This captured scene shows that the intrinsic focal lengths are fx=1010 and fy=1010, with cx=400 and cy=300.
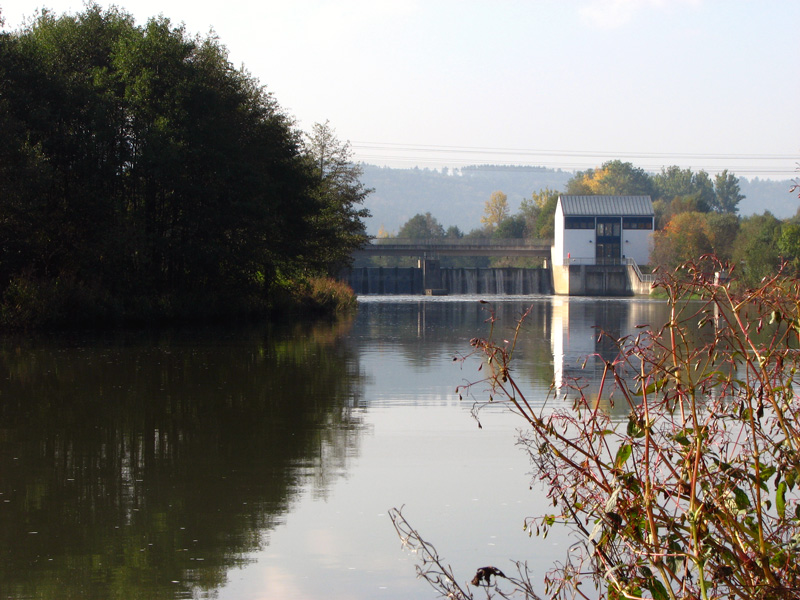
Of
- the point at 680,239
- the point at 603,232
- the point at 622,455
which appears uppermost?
the point at 603,232

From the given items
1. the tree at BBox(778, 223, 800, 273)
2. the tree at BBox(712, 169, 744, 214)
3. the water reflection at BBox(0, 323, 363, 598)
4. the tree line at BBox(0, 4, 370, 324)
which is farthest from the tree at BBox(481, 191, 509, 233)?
the water reflection at BBox(0, 323, 363, 598)

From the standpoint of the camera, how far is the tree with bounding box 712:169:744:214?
639 ft

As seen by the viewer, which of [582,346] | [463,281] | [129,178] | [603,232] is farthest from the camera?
[603,232]

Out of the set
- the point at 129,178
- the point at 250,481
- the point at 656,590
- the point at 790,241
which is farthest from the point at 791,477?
the point at 790,241

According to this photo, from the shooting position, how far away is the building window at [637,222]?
327 ft

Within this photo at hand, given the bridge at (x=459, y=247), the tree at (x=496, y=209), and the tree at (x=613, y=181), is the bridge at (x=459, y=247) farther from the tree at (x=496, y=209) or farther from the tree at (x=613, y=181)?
the tree at (x=496, y=209)

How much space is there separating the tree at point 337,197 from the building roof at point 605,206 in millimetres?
45601

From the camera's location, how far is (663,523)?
366 centimetres

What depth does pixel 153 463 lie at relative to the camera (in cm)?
926

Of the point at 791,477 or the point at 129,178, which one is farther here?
the point at 129,178

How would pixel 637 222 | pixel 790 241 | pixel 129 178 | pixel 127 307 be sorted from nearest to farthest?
pixel 127 307 < pixel 129 178 < pixel 790 241 < pixel 637 222

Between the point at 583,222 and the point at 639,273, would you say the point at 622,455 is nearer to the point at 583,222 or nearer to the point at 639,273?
the point at 639,273

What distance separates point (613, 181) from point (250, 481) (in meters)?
162

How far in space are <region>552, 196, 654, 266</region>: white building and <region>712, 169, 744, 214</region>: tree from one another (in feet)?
332
